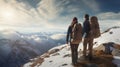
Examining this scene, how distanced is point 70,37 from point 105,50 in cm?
919

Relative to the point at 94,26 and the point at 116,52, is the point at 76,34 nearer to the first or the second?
the point at 94,26

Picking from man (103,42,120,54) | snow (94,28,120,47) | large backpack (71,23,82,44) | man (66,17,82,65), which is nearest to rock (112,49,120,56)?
man (103,42,120,54)

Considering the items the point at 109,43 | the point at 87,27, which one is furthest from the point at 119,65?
the point at 109,43

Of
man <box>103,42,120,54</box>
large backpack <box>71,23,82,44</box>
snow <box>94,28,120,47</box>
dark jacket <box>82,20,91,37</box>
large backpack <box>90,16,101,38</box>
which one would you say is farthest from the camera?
snow <box>94,28,120,47</box>

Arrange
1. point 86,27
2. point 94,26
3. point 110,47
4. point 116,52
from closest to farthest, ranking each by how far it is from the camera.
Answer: point 86,27, point 94,26, point 116,52, point 110,47

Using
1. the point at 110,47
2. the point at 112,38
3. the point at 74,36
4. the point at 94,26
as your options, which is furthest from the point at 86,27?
the point at 112,38

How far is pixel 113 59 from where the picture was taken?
26.7 metres

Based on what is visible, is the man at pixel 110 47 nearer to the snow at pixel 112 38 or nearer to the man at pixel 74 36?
the snow at pixel 112 38

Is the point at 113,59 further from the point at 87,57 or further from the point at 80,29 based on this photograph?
the point at 80,29

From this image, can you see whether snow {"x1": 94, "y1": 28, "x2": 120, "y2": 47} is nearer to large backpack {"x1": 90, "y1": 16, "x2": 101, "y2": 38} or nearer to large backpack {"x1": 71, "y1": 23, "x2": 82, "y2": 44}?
large backpack {"x1": 90, "y1": 16, "x2": 101, "y2": 38}

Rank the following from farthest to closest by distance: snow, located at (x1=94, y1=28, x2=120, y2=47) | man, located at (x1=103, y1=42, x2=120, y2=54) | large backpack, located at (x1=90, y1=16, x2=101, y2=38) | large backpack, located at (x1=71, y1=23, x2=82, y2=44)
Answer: snow, located at (x1=94, y1=28, x2=120, y2=47) → man, located at (x1=103, y1=42, x2=120, y2=54) → large backpack, located at (x1=90, y1=16, x2=101, y2=38) → large backpack, located at (x1=71, y1=23, x2=82, y2=44)

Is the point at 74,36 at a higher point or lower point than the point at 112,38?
lower

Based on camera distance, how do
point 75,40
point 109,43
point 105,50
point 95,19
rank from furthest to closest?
point 109,43, point 105,50, point 95,19, point 75,40

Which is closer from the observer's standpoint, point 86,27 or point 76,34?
point 76,34
